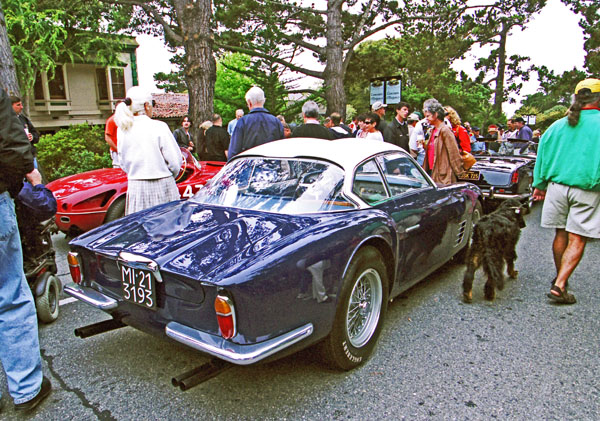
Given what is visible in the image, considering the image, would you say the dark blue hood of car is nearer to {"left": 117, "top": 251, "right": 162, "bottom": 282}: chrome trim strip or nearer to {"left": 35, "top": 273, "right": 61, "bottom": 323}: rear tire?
{"left": 117, "top": 251, "right": 162, "bottom": 282}: chrome trim strip

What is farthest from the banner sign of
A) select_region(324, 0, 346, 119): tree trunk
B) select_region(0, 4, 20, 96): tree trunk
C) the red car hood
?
the red car hood

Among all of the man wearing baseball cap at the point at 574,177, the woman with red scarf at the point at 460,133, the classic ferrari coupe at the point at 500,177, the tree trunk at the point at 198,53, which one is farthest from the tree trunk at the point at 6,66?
the man wearing baseball cap at the point at 574,177

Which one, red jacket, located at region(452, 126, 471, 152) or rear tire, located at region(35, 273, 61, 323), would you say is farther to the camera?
red jacket, located at region(452, 126, 471, 152)

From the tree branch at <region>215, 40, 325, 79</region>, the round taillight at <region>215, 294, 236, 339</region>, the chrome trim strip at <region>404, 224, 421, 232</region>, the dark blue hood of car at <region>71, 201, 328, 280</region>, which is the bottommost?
the round taillight at <region>215, 294, 236, 339</region>

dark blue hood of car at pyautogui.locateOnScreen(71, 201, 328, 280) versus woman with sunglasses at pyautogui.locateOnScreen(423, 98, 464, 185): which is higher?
woman with sunglasses at pyautogui.locateOnScreen(423, 98, 464, 185)

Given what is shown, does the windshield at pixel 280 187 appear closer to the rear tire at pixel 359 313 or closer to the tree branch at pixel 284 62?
the rear tire at pixel 359 313

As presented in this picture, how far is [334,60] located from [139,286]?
1760cm

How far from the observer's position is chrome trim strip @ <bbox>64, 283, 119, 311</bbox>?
8.83 feet

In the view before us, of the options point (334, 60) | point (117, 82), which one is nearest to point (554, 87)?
point (334, 60)

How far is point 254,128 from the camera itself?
5547 millimetres

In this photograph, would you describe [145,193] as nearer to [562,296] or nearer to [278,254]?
[278,254]

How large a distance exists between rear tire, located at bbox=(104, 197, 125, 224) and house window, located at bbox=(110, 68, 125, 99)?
2650 centimetres

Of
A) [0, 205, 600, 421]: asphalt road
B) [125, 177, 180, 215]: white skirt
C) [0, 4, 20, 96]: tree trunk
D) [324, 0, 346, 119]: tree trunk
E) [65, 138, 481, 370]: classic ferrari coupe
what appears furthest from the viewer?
[324, 0, 346, 119]: tree trunk

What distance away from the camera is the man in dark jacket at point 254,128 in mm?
5551
